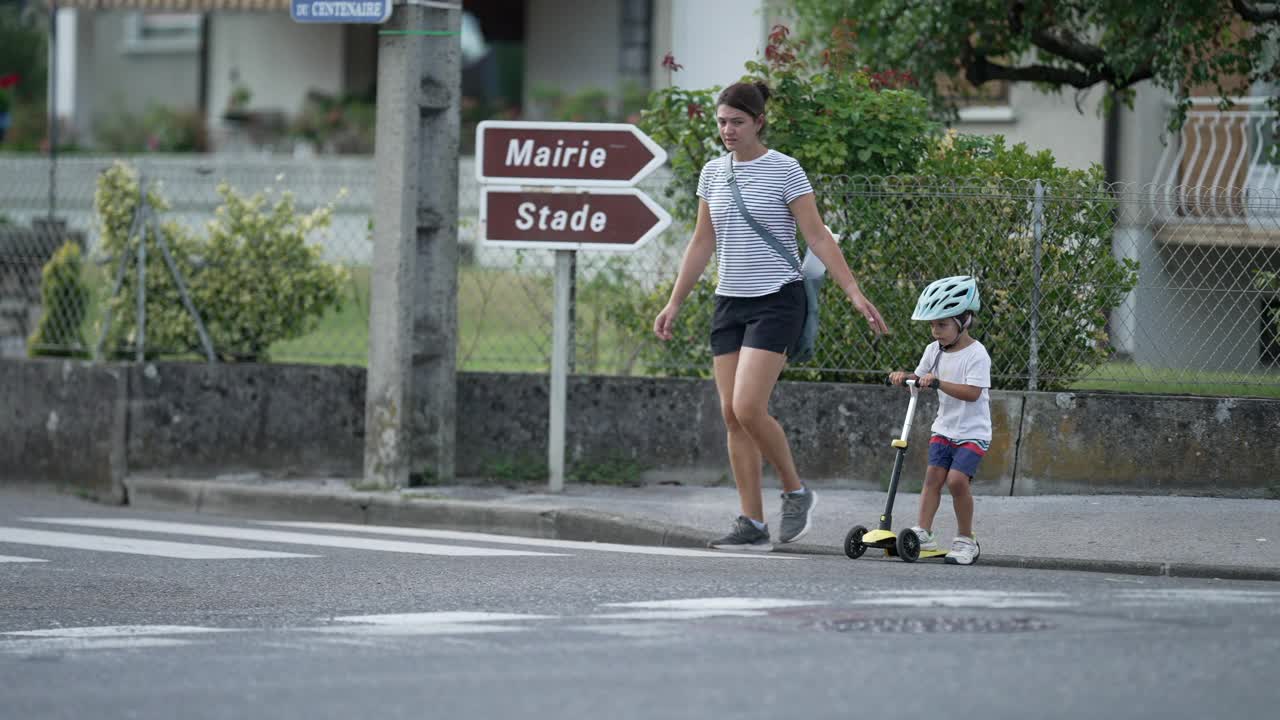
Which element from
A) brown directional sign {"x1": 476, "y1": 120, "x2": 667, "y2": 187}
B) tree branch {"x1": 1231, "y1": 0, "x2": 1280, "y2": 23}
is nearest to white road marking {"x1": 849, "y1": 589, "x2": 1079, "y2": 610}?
brown directional sign {"x1": 476, "y1": 120, "x2": 667, "y2": 187}

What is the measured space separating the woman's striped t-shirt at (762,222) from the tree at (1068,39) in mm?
4528

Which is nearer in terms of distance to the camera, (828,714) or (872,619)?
(828,714)

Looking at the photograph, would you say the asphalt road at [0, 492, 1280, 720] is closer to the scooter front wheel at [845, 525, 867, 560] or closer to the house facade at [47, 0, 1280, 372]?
the scooter front wheel at [845, 525, 867, 560]

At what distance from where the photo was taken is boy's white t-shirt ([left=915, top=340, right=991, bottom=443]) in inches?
317

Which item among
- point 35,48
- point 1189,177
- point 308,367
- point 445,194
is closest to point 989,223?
point 445,194

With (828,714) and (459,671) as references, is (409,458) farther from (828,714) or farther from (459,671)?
(828,714)

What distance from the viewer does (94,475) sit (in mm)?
11695

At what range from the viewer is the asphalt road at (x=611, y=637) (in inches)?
194

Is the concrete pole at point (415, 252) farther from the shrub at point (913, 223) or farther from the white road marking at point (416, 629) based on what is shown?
the white road marking at point (416, 629)

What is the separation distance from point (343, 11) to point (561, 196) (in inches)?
63.2

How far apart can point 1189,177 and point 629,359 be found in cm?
741

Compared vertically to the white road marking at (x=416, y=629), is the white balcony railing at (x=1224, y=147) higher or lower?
higher

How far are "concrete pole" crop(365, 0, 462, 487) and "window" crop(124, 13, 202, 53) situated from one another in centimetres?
2083

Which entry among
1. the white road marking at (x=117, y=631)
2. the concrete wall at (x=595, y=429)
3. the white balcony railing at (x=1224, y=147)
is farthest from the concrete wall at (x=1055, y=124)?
the white road marking at (x=117, y=631)
